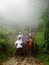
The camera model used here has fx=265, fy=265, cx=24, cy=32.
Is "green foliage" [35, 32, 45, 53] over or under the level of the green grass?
over

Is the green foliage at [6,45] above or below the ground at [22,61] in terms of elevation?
above

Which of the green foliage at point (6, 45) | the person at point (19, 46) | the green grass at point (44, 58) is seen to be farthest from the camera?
the person at point (19, 46)

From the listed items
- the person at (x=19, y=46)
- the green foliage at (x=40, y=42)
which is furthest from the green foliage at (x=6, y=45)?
the green foliage at (x=40, y=42)

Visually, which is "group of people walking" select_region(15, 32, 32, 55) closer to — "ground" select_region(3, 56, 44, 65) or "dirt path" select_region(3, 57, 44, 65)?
"ground" select_region(3, 56, 44, 65)

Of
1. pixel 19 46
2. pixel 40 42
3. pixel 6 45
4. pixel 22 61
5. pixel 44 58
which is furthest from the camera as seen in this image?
pixel 40 42

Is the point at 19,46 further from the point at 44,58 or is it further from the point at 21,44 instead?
the point at 44,58

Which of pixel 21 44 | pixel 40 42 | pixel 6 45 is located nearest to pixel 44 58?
pixel 40 42

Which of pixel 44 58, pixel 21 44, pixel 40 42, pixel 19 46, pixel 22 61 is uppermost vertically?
pixel 40 42

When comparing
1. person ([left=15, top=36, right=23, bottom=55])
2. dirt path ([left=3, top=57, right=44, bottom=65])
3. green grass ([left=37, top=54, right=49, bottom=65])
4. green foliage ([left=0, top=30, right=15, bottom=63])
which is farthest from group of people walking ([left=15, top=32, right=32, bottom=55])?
green grass ([left=37, top=54, right=49, bottom=65])

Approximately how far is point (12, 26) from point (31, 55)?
452 centimetres

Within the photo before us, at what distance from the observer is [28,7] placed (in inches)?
834

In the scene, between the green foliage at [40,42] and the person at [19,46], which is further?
the green foliage at [40,42]

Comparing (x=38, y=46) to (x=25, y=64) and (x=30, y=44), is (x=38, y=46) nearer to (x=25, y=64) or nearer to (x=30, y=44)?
(x=30, y=44)

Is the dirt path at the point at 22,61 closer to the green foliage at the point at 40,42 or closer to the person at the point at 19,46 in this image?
the person at the point at 19,46
